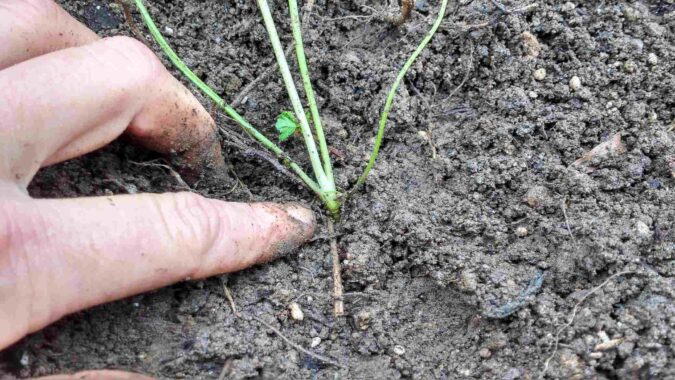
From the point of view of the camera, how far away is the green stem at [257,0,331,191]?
185cm

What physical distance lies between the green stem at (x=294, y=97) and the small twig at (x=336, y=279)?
0.16 metres

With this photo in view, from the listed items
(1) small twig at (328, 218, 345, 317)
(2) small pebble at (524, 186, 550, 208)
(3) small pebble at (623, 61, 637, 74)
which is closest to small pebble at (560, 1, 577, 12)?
(3) small pebble at (623, 61, 637, 74)

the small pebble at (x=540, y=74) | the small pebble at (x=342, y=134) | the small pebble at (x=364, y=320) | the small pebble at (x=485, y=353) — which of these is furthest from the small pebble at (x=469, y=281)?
the small pebble at (x=540, y=74)

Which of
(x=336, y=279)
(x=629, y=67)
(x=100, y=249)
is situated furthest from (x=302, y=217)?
(x=629, y=67)

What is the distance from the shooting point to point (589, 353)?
1454mm

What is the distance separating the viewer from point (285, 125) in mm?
1854

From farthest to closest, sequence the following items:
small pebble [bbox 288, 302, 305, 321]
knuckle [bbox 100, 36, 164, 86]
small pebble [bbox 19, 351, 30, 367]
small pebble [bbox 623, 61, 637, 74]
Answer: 1. small pebble [bbox 623, 61, 637, 74]
2. small pebble [bbox 288, 302, 305, 321]
3. knuckle [bbox 100, 36, 164, 86]
4. small pebble [bbox 19, 351, 30, 367]

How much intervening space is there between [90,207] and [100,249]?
11 cm

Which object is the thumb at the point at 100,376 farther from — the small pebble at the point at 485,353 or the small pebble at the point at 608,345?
the small pebble at the point at 608,345

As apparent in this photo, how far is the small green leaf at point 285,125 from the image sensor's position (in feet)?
6.08

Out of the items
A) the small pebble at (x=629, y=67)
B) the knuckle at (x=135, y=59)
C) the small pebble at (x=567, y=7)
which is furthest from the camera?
the small pebble at (x=567, y=7)

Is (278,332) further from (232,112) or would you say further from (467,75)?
(467,75)

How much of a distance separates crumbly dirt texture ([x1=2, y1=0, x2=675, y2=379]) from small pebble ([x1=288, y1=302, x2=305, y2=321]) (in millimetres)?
14

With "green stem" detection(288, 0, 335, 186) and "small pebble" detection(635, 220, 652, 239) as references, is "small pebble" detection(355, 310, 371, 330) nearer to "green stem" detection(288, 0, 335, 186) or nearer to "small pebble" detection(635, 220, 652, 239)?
"green stem" detection(288, 0, 335, 186)
